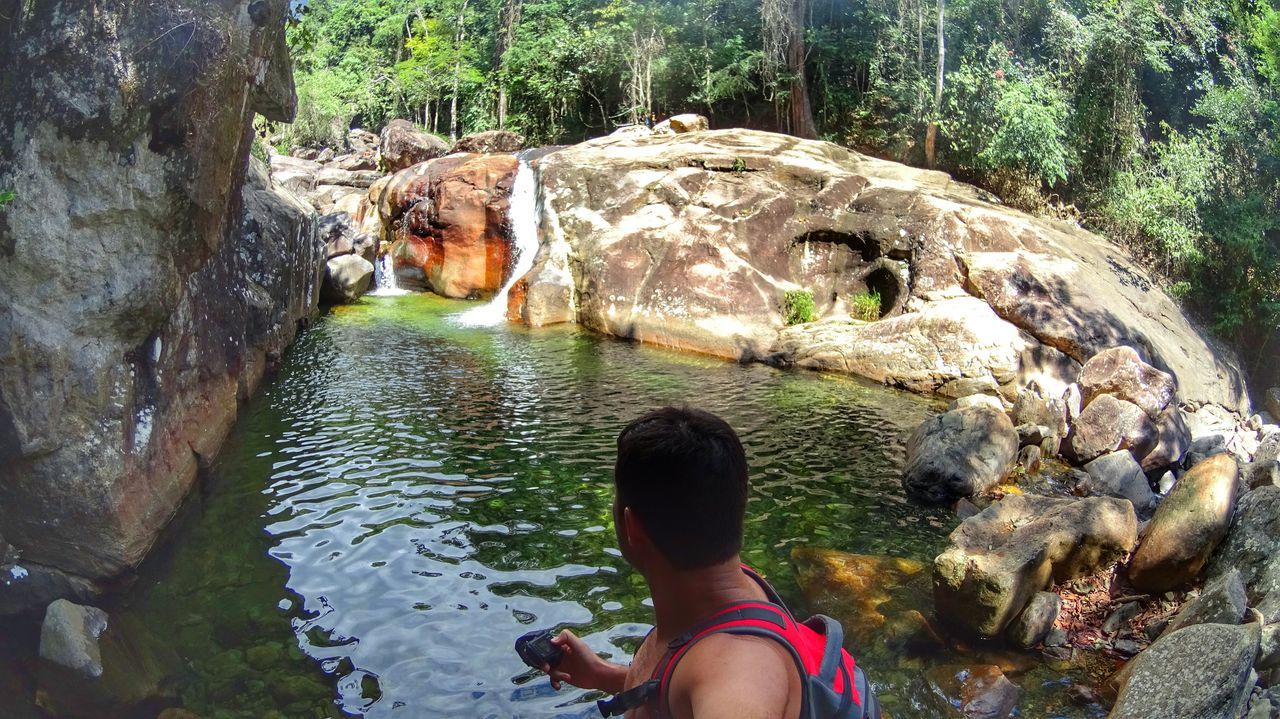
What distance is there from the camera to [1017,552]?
5254 millimetres

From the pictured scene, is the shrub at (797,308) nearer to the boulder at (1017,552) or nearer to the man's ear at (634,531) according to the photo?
the boulder at (1017,552)

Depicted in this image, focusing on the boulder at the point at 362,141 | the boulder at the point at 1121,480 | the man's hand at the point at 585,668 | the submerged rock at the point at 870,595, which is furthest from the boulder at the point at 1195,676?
the boulder at the point at 362,141

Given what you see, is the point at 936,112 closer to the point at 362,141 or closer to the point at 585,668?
the point at 585,668

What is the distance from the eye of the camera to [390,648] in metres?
4.80

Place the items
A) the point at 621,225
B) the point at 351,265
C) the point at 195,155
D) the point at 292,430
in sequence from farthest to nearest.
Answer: the point at 351,265 < the point at 621,225 < the point at 292,430 < the point at 195,155

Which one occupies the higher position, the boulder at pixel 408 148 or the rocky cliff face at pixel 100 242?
the boulder at pixel 408 148

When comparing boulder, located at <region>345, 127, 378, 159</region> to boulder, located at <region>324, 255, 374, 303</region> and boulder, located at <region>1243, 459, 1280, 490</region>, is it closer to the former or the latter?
boulder, located at <region>324, 255, 374, 303</region>

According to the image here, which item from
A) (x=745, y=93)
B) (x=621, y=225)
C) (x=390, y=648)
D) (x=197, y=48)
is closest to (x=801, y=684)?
(x=390, y=648)

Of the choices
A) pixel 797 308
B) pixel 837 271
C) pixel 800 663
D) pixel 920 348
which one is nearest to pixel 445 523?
pixel 800 663

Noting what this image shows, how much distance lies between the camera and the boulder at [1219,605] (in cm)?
447

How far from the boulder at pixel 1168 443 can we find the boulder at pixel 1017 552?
13.4 feet

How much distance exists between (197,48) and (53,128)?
2.99ft

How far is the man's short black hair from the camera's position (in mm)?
1735

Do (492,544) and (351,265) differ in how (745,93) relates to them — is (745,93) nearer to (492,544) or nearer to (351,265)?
(351,265)
